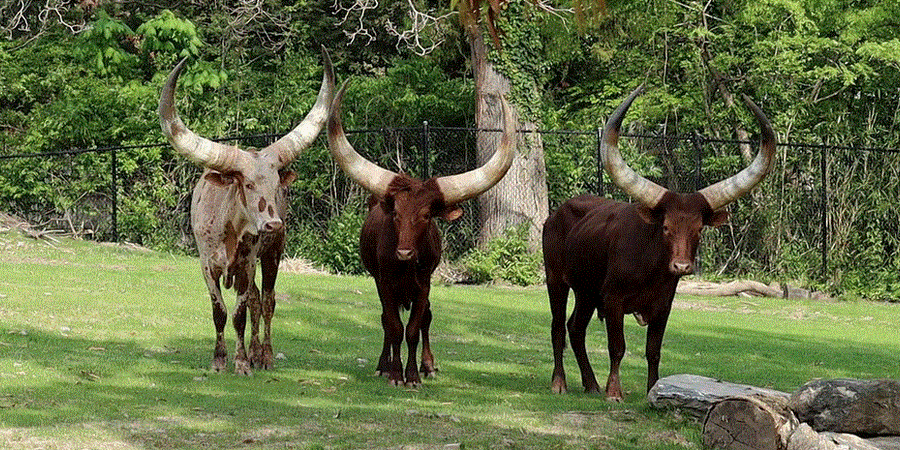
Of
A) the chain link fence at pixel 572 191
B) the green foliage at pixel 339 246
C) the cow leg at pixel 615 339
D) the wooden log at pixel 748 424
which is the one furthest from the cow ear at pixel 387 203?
the green foliage at pixel 339 246

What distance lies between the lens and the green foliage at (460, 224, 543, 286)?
2575 centimetres

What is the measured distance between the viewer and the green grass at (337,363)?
10.0 m

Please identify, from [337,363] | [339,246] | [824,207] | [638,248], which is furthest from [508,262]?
[638,248]

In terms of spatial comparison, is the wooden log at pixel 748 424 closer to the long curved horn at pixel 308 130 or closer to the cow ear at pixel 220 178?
the cow ear at pixel 220 178

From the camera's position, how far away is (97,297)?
18.1m

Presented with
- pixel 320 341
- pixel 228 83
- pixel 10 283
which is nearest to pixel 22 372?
pixel 320 341

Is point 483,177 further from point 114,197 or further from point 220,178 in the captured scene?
point 114,197

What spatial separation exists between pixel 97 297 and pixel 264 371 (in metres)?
5.52

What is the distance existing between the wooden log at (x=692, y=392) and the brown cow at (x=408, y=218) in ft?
7.68

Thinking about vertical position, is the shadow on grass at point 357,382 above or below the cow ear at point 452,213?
below

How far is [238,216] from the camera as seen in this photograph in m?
13.0

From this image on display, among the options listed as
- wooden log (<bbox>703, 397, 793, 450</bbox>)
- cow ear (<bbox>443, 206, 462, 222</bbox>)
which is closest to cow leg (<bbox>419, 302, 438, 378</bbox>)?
cow ear (<bbox>443, 206, 462, 222</bbox>)

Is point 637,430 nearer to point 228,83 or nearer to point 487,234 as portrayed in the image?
point 487,234

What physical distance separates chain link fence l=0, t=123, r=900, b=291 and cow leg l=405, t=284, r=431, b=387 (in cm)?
1271
